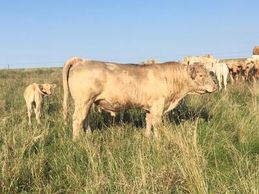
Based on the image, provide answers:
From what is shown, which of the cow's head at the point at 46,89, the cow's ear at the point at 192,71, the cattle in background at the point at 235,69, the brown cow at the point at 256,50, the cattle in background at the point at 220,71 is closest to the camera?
the cow's ear at the point at 192,71

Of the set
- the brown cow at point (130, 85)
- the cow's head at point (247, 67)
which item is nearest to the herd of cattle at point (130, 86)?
the brown cow at point (130, 85)

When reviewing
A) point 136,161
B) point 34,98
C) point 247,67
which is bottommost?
point 136,161

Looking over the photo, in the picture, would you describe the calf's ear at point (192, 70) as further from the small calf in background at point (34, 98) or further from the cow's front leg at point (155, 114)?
the small calf in background at point (34, 98)

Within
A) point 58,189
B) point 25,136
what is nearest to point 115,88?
point 25,136

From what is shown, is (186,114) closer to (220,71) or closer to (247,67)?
(220,71)

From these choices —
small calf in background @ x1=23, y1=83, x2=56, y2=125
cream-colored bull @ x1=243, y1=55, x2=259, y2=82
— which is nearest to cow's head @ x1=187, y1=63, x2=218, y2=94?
small calf in background @ x1=23, y1=83, x2=56, y2=125

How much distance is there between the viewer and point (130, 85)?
9.04 m

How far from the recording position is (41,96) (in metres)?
13.0

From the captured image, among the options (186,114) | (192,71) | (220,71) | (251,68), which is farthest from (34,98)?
(251,68)

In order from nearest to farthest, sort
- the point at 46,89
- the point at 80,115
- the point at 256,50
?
the point at 80,115 < the point at 46,89 < the point at 256,50

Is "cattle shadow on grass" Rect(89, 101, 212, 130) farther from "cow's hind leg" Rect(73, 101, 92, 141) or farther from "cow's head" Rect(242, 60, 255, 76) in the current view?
"cow's head" Rect(242, 60, 255, 76)

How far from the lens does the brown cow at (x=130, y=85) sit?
Answer: 879 centimetres

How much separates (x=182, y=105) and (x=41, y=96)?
4159mm

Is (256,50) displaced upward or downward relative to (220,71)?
upward
